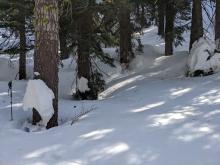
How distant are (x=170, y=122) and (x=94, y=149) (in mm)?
1803

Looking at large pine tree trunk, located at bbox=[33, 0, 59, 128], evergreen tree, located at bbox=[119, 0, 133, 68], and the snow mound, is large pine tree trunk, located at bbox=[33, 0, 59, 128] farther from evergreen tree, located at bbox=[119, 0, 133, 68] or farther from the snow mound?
evergreen tree, located at bbox=[119, 0, 133, 68]

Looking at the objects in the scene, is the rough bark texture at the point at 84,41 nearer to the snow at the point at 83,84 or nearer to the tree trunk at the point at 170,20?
the snow at the point at 83,84

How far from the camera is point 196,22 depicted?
15.7m

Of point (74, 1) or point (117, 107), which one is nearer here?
point (117, 107)

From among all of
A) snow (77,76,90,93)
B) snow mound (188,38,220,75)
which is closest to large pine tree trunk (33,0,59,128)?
snow (77,76,90,93)

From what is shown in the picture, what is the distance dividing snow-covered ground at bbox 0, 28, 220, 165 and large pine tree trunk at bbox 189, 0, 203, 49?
4.20 metres

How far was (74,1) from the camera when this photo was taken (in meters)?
12.4

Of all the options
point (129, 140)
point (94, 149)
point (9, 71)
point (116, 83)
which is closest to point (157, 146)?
point (129, 140)

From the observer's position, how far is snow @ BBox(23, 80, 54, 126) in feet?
28.2

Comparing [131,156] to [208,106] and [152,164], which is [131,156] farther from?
[208,106]

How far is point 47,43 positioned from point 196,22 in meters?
8.21

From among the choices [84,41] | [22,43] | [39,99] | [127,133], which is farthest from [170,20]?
[127,133]

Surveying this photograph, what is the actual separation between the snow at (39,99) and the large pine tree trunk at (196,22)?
27.8ft

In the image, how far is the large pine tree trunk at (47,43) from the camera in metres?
8.73
